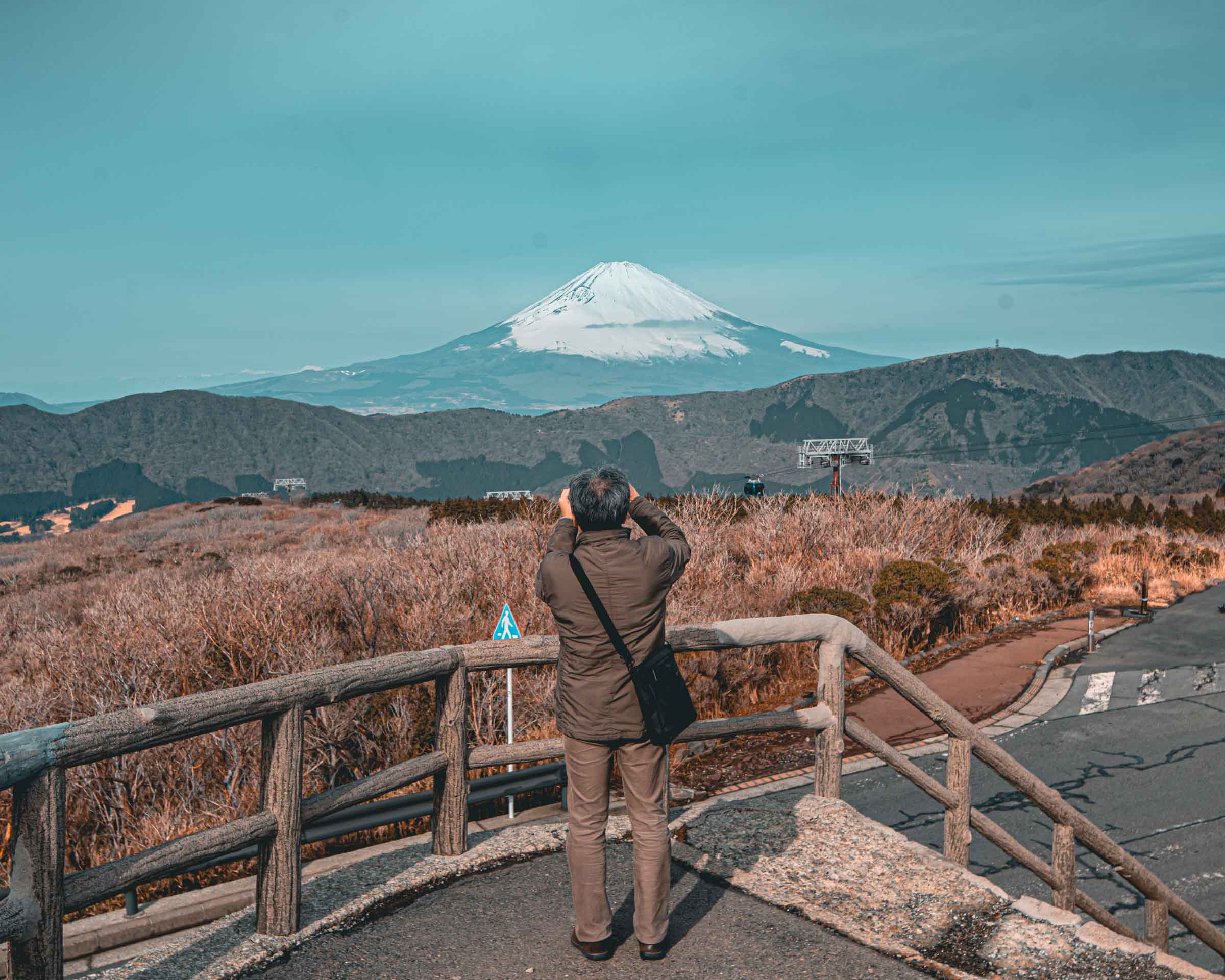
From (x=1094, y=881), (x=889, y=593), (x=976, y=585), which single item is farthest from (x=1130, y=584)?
(x=1094, y=881)

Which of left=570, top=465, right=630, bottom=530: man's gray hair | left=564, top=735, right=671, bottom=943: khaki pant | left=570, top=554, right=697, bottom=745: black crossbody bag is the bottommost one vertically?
left=564, top=735, right=671, bottom=943: khaki pant

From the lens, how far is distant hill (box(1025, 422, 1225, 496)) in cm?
7681

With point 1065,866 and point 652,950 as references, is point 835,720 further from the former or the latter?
point 652,950

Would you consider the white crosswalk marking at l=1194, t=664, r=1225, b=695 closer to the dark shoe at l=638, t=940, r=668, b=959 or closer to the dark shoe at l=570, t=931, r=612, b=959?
the dark shoe at l=638, t=940, r=668, b=959

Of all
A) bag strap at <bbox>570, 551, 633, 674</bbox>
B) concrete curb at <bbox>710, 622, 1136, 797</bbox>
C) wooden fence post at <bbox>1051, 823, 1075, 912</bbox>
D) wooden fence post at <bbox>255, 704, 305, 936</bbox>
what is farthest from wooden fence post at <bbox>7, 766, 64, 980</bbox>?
concrete curb at <bbox>710, 622, 1136, 797</bbox>

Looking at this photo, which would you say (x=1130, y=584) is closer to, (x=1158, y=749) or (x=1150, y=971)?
(x=1158, y=749)

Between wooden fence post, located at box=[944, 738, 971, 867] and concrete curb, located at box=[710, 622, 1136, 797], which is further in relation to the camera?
concrete curb, located at box=[710, 622, 1136, 797]

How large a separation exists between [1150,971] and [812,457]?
248 ft

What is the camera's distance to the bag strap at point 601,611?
347 cm

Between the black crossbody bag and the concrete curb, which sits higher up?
the black crossbody bag

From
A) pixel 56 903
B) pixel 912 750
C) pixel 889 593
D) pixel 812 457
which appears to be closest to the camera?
pixel 56 903

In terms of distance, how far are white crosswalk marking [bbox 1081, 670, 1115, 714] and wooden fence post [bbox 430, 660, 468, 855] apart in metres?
8.56

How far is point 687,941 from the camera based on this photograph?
151 inches

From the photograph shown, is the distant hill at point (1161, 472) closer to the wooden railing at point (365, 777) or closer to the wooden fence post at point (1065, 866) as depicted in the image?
the wooden fence post at point (1065, 866)
